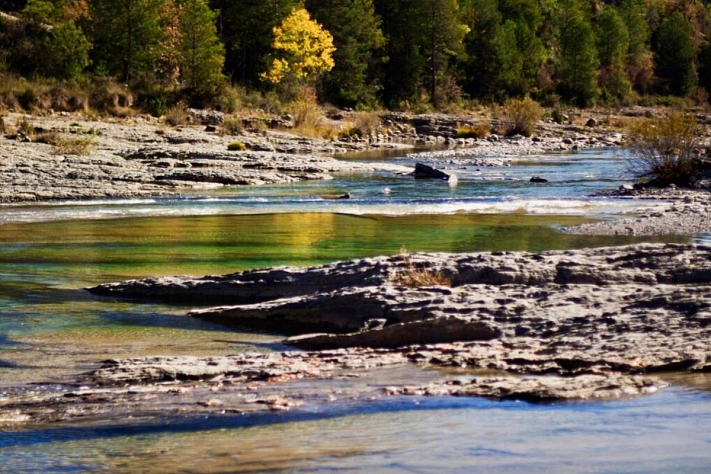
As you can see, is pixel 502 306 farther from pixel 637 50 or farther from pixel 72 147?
pixel 637 50

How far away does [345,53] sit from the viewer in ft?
260

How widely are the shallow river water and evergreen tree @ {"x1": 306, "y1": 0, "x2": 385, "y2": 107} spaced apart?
55.1m

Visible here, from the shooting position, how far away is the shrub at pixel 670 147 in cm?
2733

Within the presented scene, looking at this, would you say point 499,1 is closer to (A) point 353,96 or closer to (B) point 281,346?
(A) point 353,96

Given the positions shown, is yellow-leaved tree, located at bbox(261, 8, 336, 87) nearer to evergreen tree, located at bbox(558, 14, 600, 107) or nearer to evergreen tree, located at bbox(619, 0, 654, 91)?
evergreen tree, located at bbox(558, 14, 600, 107)

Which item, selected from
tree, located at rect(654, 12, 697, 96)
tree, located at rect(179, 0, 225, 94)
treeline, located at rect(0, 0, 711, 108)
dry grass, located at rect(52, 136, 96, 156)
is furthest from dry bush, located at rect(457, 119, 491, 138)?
tree, located at rect(654, 12, 697, 96)

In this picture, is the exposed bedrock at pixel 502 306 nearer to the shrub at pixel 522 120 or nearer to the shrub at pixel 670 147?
the shrub at pixel 670 147

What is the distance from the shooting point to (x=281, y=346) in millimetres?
10297

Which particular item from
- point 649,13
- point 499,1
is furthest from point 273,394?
point 649,13

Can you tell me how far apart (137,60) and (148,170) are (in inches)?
1245

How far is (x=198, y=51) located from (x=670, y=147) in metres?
39.1

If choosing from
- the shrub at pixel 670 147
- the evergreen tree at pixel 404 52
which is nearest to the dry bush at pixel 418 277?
the shrub at pixel 670 147

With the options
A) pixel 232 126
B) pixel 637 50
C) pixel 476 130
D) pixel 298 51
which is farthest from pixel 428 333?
pixel 637 50

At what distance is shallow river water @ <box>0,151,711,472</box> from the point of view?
267 inches
